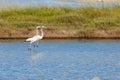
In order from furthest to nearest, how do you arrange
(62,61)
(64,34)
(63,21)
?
(63,21)
(64,34)
(62,61)

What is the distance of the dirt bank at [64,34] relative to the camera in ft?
69.4

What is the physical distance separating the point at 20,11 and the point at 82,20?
8.14 ft

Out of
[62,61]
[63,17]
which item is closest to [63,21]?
[63,17]

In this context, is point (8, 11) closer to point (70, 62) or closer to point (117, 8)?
point (117, 8)

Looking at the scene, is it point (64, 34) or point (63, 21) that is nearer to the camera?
point (64, 34)

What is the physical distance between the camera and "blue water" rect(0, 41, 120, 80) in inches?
513

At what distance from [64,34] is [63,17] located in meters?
1.91

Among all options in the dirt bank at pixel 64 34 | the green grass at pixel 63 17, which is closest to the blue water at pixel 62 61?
the dirt bank at pixel 64 34

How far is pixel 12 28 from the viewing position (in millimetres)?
21672

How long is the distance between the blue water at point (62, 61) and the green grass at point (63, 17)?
227 cm

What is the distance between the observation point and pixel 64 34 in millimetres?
21281

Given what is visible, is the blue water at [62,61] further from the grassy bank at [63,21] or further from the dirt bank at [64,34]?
the grassy bank at [63,21]

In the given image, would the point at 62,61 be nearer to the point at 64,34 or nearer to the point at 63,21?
the point at 64,34

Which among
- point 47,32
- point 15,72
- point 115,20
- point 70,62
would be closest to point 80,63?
point 70,62
